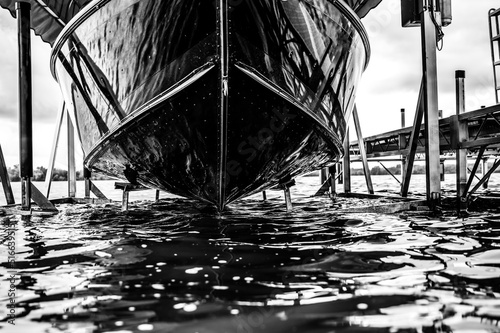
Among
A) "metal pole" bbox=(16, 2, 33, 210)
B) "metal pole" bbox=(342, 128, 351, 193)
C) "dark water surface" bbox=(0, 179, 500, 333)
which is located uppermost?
"metal pole" bbox=(16, 2, 33, 210)

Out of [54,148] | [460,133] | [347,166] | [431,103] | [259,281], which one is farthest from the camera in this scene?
[347,166]

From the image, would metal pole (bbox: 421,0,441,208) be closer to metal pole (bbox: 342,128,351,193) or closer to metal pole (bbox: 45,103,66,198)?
metal pole (bbox: 342,128,351,193)

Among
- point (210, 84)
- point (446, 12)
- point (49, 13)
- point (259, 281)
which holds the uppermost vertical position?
point (49, 13)

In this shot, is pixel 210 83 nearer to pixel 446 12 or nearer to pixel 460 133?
pixel 446 12

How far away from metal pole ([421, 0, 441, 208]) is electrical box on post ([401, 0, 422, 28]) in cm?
15

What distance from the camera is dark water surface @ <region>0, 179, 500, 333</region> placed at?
3.42 feet

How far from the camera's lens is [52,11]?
18.4 ft

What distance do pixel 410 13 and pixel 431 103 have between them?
96 cm

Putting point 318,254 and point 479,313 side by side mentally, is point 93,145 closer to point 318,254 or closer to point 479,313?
point 318,254

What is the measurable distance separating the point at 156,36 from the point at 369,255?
1.69 meters

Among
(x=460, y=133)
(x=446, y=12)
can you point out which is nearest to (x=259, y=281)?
(x=446, y=12)

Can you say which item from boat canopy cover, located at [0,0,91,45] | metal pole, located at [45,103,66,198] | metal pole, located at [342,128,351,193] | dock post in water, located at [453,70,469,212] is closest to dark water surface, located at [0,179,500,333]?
dock post in water, located at [453,70,469,212]

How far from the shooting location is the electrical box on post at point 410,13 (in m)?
3.93

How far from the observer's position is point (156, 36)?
2.47 m
